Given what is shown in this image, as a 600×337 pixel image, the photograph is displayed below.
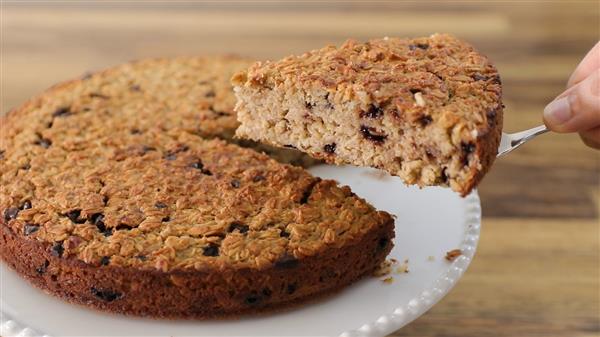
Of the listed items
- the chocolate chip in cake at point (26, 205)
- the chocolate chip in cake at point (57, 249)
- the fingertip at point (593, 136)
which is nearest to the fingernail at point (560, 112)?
the fingertip at point (593, 136)

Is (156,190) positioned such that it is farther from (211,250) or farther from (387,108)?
(387,108)

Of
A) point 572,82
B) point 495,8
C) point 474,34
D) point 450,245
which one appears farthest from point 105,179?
point 495,8

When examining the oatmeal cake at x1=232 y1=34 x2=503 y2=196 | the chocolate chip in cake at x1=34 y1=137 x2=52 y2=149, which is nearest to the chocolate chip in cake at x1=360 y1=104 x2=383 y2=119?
the oatmeal cake at x1=232 y1=34 x2=503 y2=196

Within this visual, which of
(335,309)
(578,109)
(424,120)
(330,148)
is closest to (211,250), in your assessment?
(335,309)

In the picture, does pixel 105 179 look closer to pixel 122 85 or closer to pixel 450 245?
pixel 122 85

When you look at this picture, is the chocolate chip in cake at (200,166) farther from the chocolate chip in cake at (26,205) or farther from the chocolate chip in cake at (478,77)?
the chocolate chip in cake at (478,77)
